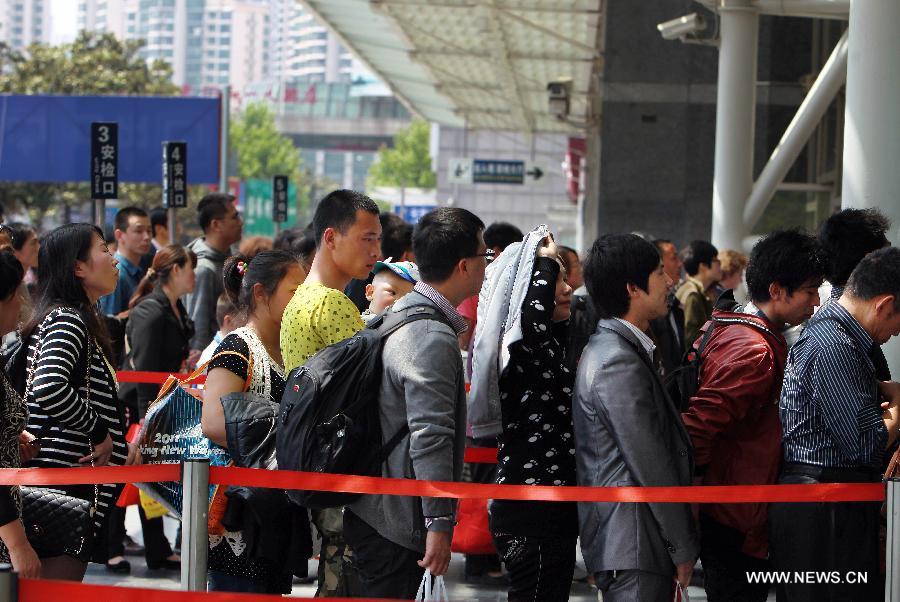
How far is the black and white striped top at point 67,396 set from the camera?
4758mm

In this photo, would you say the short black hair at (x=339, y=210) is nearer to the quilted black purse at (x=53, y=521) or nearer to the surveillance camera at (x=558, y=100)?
the quilted black purse at (x=53, y=521)

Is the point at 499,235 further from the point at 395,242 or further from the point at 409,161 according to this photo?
the point at 409,161

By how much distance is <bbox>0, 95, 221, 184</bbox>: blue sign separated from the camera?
2580 centimetres

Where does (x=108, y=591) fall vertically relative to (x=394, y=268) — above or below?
below

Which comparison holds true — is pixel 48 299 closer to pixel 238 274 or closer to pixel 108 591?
pixel 238 274

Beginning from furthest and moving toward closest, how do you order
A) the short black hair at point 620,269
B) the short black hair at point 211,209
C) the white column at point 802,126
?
1. the white column at point 802,126
2. the short black hair at point 211,209
3. the short black hair at point 620,269

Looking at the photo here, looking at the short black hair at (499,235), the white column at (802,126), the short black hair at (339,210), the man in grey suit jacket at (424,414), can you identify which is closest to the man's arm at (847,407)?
the man in grey suit jacket at (424,414)

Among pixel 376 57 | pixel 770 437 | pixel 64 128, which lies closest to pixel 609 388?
pixel 770 437

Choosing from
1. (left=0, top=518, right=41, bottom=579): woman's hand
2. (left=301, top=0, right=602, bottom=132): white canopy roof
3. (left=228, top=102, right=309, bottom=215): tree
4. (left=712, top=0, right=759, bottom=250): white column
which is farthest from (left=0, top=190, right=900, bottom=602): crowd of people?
(left=228, top=102, right=309, bottom=215): tree

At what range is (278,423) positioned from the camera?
4.27 m

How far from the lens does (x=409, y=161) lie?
11756cm

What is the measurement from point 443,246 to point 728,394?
1.11m

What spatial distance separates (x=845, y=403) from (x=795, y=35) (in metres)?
14.2

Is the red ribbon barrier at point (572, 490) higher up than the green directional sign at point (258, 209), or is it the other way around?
the green directional sign at point (258, 209)
